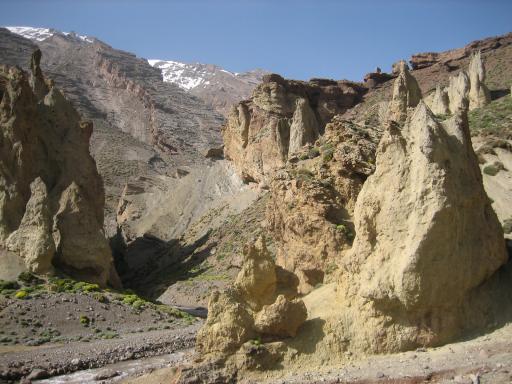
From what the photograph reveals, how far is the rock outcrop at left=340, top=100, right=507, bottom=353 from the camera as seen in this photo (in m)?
13.4

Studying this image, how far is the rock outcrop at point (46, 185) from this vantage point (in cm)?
3738

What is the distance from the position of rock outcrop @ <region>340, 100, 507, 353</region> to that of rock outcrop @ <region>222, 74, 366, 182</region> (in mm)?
44294

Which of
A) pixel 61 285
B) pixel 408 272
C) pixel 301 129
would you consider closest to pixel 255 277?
pixel 408 272

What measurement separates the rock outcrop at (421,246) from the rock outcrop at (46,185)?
28.9 meters

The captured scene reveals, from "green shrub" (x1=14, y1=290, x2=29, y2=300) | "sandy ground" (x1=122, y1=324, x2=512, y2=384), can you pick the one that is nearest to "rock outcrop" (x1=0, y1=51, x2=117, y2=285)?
"green shrub" (x1=14, y1=290, x2=29, y2=300)

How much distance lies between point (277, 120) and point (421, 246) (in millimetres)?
56857

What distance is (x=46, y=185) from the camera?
43.8 metres

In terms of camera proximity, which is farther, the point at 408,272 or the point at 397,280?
the point at 397,280

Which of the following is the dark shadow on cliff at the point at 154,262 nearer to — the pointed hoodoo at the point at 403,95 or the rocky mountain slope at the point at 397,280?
the pointed hoodoo at the point at 403,95

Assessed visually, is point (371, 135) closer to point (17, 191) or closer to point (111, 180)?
point (17, 191)

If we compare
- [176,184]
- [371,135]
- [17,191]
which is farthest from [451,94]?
[176,184]

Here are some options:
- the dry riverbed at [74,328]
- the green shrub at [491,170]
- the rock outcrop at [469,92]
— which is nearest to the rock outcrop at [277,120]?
the rock outcrop at [469,92]

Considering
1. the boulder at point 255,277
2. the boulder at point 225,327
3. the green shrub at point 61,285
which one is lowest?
the green shrub at point 61,285

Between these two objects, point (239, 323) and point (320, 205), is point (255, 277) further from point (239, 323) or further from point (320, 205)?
point (320, 205)
